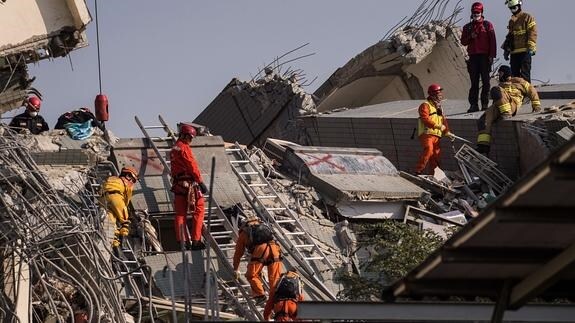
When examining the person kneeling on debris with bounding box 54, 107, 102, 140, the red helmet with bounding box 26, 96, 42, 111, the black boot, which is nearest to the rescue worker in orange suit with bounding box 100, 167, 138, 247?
the person kneeling on debris with bounding box 54, 107, 102, 140

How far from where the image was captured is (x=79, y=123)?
22.6 metres

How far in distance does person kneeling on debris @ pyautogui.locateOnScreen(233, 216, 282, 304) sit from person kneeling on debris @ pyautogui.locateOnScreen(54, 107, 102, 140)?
533 cm

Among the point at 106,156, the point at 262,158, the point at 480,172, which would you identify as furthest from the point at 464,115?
the point at 106,156

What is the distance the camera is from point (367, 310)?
847cm

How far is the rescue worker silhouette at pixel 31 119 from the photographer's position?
74.0 ft

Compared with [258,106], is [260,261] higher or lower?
lower

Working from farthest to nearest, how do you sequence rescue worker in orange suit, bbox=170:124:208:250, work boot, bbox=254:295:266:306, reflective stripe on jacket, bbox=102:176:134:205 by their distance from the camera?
reflective stripe on jacket, bbox=102:176:134:205 → rescue worker in orange suit, bbox=170:124:208:250 → work boot, bbox=254:295:266:306

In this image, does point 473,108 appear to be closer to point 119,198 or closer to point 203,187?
point 203,187

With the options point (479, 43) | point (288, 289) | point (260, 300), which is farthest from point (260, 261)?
point (479, 43)

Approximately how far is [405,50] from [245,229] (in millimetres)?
9508

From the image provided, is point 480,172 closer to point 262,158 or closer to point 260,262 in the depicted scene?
point 262,158

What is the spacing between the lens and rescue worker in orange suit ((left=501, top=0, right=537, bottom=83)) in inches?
899

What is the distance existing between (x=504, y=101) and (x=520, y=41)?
1078 mm

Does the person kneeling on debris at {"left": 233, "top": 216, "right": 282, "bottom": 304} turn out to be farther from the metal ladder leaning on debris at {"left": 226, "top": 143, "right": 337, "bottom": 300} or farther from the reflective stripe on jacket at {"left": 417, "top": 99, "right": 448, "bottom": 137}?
the reflective stripe on jacket at {"left": 417, "top": 99, "right": 448, "bottom": 137}
